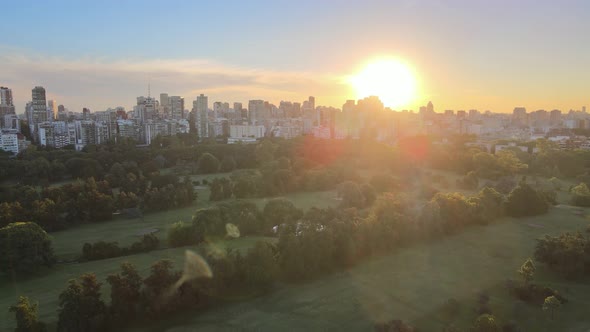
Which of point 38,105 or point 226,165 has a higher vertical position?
point 38,105

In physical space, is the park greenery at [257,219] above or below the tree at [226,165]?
below

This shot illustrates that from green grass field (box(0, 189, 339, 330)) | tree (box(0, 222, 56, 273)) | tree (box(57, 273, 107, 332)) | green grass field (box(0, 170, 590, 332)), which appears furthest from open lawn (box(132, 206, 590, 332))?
tree (box(0, 222, 56, 273))

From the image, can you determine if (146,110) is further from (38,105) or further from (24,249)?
(24,249)

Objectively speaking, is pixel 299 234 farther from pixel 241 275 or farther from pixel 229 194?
pixel 229 194

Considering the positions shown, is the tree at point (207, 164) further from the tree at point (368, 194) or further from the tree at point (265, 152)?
the tree at point (368, 194)

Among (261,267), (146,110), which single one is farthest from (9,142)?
(261,267)

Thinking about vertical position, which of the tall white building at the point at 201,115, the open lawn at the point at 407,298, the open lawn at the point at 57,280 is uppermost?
the tall white building at the point at 201,115

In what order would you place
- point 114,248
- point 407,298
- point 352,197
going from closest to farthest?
point 407,298 → point 114,248 → point 352,197

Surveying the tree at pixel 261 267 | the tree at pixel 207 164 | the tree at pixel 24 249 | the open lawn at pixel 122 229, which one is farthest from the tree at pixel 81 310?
the tree at pixel 207 164
